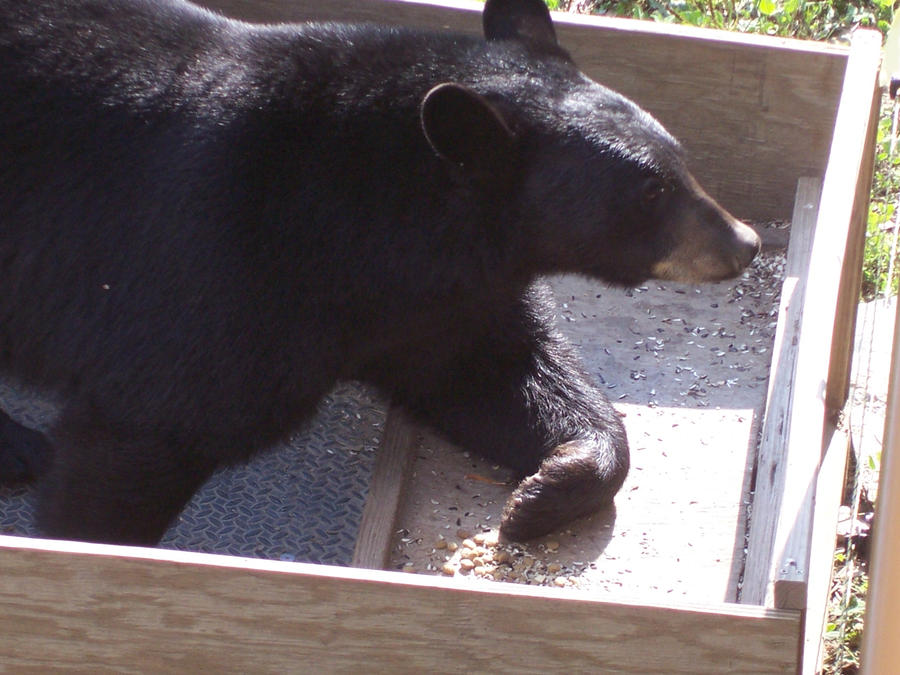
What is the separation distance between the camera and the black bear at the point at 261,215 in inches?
122

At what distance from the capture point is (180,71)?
3.22m

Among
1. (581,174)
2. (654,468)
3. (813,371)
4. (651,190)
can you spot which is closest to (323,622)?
(813,371)

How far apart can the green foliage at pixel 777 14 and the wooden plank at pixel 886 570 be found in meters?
4.96

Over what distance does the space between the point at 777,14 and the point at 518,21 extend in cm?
302

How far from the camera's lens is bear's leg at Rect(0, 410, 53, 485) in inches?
145

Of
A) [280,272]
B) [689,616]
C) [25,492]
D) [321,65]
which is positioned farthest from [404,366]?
[689,616]

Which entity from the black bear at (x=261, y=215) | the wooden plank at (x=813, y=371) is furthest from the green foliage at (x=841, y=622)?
the black bear at (x=261, y=215)

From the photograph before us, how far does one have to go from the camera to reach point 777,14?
6.09 m

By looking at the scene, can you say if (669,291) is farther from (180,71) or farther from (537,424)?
(180,71)

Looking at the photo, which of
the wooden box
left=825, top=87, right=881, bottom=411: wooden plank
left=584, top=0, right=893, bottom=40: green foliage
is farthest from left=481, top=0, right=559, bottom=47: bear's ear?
left=584, top=0, right=893, bottom=40: green foliage

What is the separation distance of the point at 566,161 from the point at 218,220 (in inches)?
36.3

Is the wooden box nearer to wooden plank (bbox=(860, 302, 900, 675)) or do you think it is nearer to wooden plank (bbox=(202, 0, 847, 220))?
wooden plank (bbox=(860, 302, 900, 675))

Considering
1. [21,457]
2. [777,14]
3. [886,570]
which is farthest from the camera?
[777,14]

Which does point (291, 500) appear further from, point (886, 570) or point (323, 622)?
point (886, 570)
